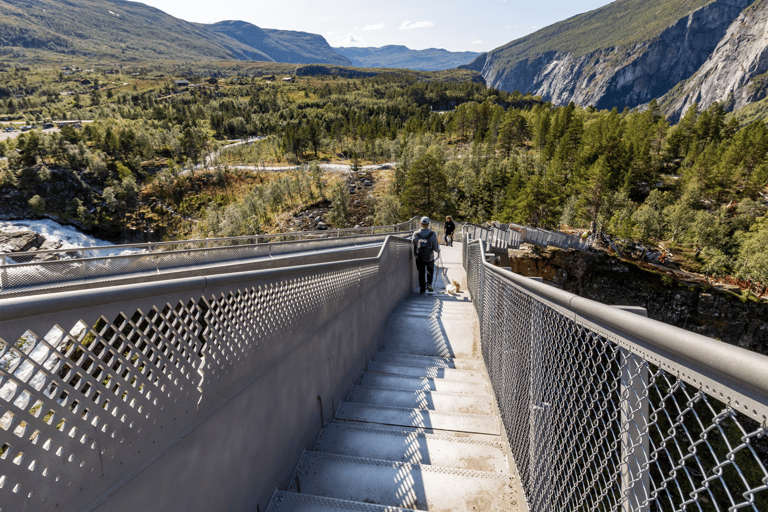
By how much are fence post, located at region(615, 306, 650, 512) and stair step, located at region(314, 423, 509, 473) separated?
1.94m

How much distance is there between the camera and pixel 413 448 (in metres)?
3.57

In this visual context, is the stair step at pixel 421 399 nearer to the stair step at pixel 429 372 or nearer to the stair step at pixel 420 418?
the stair step at pixel 420 418

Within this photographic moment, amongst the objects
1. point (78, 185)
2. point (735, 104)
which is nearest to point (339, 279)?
point (78, 185)

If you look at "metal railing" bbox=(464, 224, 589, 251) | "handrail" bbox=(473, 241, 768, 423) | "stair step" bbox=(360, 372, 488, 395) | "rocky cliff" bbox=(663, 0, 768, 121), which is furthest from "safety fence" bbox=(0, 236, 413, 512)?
"rocky cliff" bbox=(663, 0, 768, 121)

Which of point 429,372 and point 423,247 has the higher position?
point 423,247

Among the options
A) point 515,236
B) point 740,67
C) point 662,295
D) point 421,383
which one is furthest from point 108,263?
point 740,67

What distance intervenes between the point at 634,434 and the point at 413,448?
2457 millimetres

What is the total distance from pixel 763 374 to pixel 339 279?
4220mm

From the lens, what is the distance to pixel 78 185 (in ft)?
216

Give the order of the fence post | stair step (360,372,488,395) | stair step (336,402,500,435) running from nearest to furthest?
1. the fence post
2. stair step (336,402,500,435)
3. stair step (360,372,488,395)

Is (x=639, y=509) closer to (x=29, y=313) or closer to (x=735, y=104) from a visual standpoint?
(x=29, y=313)

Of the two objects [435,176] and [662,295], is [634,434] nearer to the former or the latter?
[435,176]

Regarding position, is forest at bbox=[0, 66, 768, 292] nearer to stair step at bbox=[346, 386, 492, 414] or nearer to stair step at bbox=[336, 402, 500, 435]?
stair step at bbox=[346, 386, 492, 414]

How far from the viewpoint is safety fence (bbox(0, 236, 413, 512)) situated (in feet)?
4.79
